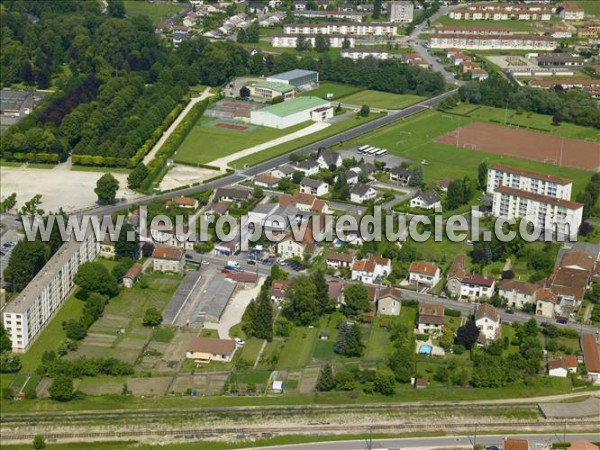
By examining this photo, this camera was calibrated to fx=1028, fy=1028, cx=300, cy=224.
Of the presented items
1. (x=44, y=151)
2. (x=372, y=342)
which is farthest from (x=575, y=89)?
(x=372, y=342)

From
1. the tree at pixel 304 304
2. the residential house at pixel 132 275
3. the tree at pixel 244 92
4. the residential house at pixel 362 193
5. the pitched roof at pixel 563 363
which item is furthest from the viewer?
the tree at pixel 244 92

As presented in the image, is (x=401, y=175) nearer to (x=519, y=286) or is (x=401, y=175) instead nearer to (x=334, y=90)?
(x=519, y=286)

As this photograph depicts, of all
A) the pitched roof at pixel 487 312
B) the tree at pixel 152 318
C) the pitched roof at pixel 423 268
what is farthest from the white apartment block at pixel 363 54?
the tree at pixel 152 318

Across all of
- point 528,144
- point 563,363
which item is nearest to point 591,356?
point 563,363

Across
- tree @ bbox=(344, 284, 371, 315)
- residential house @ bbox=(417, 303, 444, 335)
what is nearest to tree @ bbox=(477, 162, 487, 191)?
tree @ bbox=(344, 284, 371, 315)

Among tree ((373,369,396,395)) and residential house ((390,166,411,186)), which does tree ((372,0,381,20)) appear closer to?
residential house ((390,166,411,186))

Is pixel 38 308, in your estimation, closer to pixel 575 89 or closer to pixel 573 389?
pixel 573 389

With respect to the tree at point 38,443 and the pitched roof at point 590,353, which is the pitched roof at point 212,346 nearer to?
the tree at point 38,443
